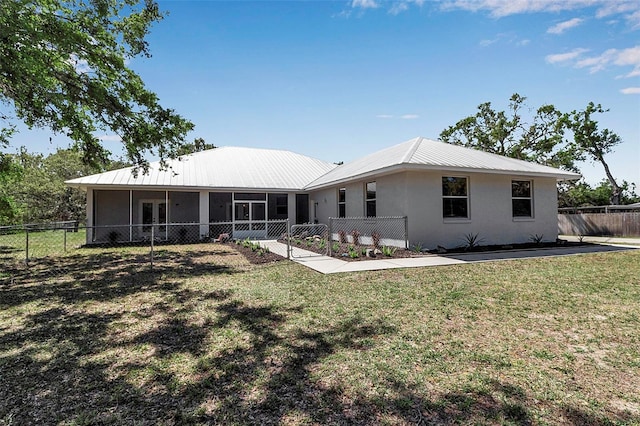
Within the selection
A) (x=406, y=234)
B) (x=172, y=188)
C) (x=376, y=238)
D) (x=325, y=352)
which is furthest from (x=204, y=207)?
(x=325, y=352)

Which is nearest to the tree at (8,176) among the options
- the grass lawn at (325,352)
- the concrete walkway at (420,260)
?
the grass lawn at (325,352)

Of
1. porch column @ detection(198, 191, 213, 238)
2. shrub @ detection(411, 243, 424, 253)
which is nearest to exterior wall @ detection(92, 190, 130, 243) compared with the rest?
porch column @ detection(198, 191, 213, 238)

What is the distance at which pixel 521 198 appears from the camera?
13.2 meters

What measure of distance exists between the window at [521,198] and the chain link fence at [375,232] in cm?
523

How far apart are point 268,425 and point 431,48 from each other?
40.5ft

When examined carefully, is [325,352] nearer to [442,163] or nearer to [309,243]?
[442,163]

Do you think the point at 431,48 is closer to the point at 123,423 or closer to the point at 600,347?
the point at 600,347

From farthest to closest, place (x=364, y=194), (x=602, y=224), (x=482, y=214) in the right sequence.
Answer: (x=602, y=224)
(x=364, y=194)
(x=482, y=214)

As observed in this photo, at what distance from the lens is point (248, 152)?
2420 centimetres

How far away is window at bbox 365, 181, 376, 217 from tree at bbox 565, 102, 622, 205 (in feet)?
82.9

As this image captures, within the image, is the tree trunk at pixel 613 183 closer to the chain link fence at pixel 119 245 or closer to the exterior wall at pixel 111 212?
the chain link fence at pixel 119 245

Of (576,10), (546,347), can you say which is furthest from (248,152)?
(546,347)

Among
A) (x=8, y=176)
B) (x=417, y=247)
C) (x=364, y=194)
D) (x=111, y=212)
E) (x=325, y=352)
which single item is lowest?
(x=325, y=352)

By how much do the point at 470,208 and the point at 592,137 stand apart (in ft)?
87.5
